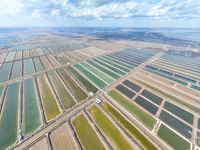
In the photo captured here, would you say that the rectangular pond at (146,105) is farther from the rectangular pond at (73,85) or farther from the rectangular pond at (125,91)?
the rectangular pond at (73,85)

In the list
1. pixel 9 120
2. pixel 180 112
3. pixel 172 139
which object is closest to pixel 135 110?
pixel 172 139

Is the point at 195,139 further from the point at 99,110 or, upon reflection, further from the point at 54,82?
the point at 54,82

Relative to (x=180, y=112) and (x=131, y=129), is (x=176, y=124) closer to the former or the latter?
→ (x=180, y=112)

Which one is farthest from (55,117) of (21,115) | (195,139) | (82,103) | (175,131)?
(195,139)

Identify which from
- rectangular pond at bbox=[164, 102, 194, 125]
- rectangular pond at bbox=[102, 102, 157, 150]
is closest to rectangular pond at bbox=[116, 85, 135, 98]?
rectangular pond at bbox=[102, 102, 157, 150]

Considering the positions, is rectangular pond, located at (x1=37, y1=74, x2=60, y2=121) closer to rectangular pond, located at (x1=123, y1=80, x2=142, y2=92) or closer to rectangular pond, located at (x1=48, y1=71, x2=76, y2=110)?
rectangular pond, located at (x1=48, y1=71, x2=76, y2=110)

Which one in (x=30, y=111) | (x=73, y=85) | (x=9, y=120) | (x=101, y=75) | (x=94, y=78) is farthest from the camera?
(x=101, y=75)
